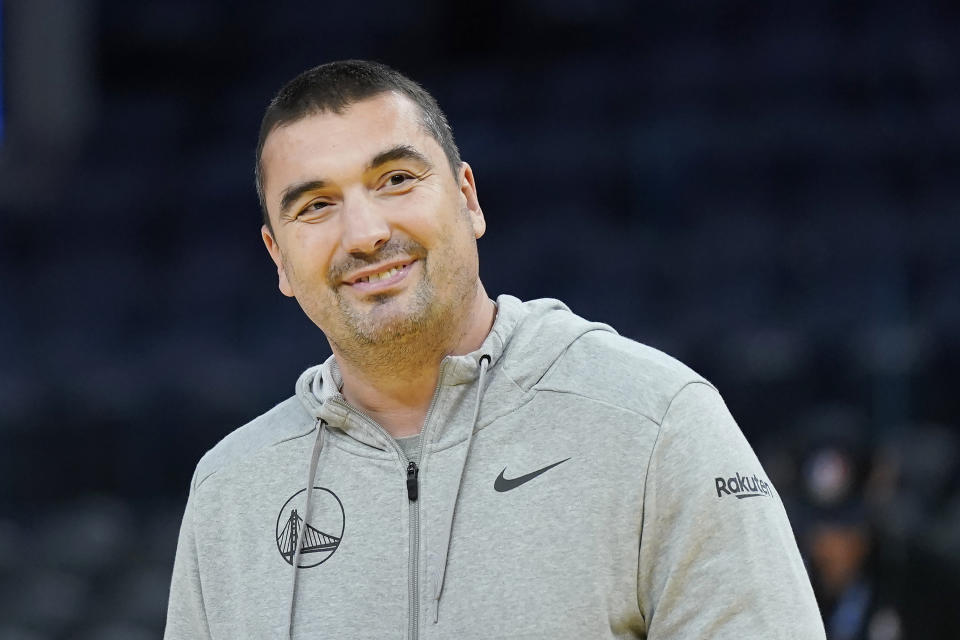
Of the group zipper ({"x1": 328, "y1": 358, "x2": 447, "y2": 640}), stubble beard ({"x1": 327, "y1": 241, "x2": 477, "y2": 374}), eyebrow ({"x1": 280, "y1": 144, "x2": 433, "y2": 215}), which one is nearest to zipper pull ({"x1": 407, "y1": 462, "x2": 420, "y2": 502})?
zipper ({"x1": 328, "y1": 358, "x2": 447, "y2": 640})

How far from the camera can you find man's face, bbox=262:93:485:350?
1448 mm

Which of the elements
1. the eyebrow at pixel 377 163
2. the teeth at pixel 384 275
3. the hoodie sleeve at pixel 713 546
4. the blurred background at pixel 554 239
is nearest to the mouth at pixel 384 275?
the teeth at pixel 384 275

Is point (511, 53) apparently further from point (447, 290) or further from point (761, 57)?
point (447, 290)

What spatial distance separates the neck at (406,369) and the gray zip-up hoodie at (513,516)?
0.03 metres

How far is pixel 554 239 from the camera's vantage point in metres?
3.78

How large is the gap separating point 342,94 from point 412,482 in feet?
1.52

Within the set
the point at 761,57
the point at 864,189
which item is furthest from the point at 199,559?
the point at 761,57

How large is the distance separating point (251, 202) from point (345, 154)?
3160 mm

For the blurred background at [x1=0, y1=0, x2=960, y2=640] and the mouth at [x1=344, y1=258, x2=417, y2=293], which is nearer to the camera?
the mouth at [x1=344, y1=258, x2=417, y2=293]

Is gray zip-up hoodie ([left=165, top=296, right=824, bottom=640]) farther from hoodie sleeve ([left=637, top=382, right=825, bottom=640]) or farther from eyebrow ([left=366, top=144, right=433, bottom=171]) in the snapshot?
eyebrow ([left=366, top=144, right=433, bottom=171])

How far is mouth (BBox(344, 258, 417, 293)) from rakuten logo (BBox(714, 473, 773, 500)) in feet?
1.37

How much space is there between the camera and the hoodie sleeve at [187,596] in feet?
5.09

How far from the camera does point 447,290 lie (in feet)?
4.84

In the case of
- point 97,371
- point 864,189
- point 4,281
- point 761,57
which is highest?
point 761,57
